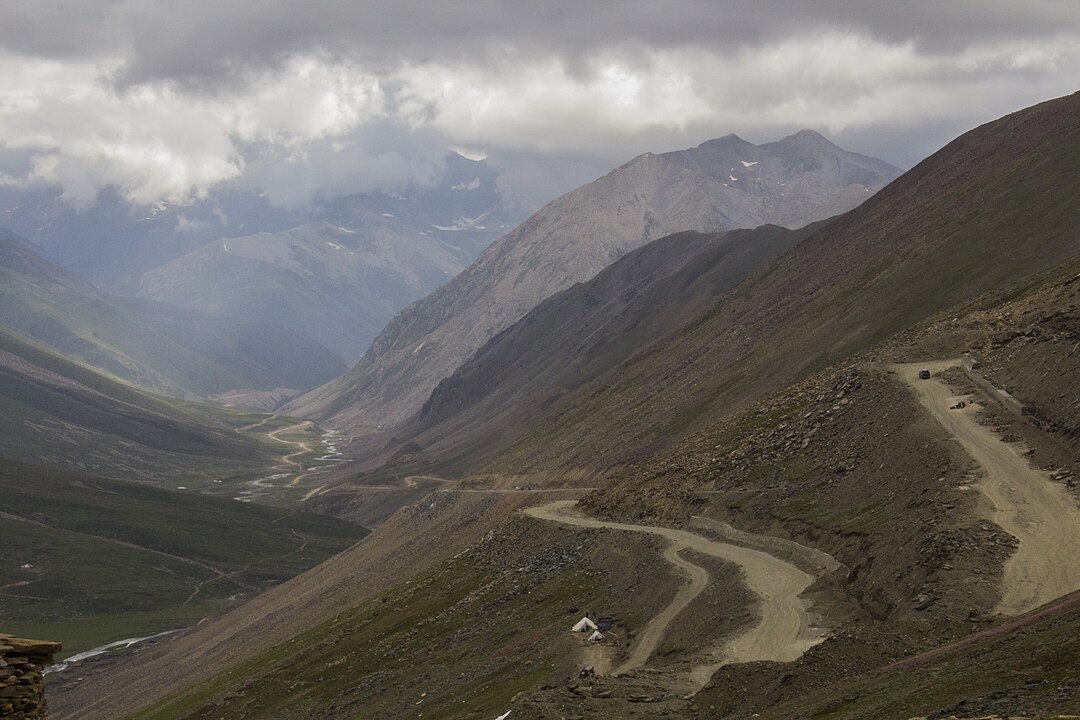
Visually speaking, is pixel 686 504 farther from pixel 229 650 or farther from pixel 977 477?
pixel 229 650

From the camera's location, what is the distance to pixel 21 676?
24.2m

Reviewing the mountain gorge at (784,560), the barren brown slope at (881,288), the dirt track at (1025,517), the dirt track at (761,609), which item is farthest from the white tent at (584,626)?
the barren brown slope at (881,288)

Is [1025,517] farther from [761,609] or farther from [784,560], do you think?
[784,560]

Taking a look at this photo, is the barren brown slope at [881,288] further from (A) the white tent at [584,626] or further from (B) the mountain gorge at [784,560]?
(A) the white tent at [584,626]

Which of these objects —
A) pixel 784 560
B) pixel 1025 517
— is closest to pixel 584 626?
pixel 784 560

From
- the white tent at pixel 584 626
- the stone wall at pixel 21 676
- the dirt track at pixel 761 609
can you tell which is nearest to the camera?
the stone wall at pixel 21 676

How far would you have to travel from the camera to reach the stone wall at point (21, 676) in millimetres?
23719

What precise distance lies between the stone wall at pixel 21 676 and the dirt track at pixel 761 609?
1139 inches

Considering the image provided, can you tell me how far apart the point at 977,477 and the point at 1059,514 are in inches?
254

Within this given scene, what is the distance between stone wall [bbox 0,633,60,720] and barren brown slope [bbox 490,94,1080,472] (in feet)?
410

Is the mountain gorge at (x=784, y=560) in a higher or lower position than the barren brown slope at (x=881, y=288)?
lower

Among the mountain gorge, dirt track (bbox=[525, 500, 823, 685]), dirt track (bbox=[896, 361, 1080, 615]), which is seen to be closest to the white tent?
the mountain gorge

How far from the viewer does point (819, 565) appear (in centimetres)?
6341

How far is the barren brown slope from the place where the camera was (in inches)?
5595
